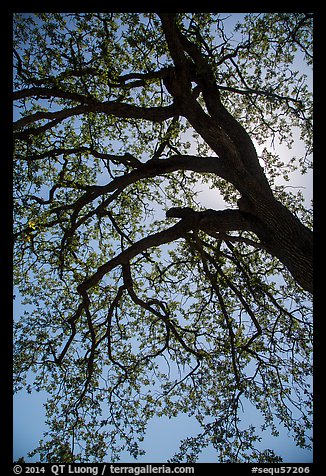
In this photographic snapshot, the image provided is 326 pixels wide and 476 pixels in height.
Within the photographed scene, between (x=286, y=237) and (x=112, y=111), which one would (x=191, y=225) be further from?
(x=112, y=111)

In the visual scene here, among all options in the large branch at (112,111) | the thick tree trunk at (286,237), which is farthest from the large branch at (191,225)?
the large branch at (112,111)

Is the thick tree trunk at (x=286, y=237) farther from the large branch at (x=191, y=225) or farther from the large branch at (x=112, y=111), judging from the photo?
the large branch at (x=112, y=111)

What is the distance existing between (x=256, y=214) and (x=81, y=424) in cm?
583

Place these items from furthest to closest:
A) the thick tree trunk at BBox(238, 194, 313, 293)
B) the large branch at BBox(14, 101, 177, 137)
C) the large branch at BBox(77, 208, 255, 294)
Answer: the large branch at BBox(14, 101, 177, 137)
the large branch at BBox(77, 208, 255, 294)
the thick tree trunk at BBox(238, 194, 313, 293)

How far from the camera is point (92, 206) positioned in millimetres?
9930

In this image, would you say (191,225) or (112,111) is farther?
(112,111)

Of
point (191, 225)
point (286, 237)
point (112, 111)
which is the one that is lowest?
point (286, 237)

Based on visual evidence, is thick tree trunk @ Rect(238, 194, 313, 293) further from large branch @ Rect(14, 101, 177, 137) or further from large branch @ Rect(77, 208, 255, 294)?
large branch @ Rect(14, 101, 177, 137)

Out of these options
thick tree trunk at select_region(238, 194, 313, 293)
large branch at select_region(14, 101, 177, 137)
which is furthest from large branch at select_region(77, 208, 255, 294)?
large branch at select_region(14, 101, 177, 137)

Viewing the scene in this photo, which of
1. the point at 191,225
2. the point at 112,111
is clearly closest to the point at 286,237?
the point at 191,225

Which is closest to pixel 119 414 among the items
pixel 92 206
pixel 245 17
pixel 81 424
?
pixel 81 424

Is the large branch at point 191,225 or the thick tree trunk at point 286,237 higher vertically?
the large branch at point 191,225

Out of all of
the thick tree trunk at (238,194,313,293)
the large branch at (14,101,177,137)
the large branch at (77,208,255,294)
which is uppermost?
the large branch at (14,101,177,137)
